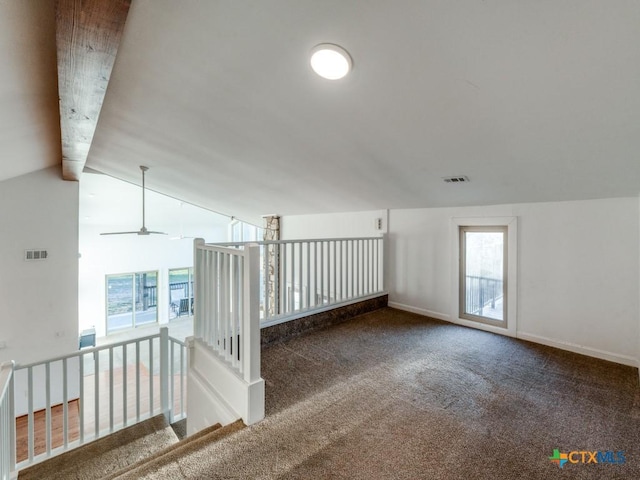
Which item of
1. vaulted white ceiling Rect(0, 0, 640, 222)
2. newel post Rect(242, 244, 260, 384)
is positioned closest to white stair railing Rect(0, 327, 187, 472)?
newel post Rect(242, 244, 260, 384)

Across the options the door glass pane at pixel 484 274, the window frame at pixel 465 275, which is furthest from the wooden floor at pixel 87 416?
the door glass pane at pixel 484 274

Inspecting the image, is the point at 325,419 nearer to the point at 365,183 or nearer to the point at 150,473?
the point at 150,473

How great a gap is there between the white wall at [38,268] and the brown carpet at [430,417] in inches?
171

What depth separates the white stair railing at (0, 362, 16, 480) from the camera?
215cm

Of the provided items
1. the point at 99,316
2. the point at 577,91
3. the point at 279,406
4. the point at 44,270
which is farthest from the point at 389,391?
the point at 99,316

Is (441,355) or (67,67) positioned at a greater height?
(67,67)

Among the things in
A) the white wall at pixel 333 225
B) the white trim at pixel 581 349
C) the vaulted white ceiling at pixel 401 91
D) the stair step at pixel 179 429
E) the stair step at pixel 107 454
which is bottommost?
the stair step at pixel 179 429

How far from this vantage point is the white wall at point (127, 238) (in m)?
7.71

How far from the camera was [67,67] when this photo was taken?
1.82 m

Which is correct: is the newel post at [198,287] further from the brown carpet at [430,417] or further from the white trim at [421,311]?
the white trim at [421,311]

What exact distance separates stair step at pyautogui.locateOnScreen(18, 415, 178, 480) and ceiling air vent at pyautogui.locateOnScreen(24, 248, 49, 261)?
10.9 ft

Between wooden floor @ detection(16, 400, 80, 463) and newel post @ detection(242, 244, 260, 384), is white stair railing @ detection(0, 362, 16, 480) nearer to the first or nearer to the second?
wooden floor @ detection(16, 400, 80, 463)

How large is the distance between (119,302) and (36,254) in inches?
235

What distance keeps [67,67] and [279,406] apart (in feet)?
8.23
